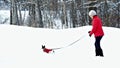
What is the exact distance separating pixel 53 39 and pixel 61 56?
3.91m

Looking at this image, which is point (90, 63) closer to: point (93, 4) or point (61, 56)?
point (61, 56)

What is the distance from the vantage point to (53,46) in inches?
595

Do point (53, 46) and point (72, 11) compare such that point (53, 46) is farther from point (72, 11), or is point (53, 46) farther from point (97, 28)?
point (72, 11)

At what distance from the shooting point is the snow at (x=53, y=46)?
11.4 metres

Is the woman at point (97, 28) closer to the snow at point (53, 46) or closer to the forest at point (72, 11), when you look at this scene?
the snow at point (53, 46)

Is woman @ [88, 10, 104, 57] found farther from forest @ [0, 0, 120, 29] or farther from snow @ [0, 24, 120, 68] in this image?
forest @ [0, 0, 120, 29]

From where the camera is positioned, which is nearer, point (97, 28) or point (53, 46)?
point (97, 28)

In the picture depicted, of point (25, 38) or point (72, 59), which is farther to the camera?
point (25, 38)

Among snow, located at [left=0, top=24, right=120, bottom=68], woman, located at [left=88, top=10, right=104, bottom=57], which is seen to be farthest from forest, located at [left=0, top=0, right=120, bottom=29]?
woman, located at [left=88, top=10, right=104, bottom=57]

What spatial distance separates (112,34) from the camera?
690 inches

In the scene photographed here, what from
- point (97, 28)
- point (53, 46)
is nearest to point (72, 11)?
point (53, 46)

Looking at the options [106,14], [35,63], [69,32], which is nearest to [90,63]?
[35,63]

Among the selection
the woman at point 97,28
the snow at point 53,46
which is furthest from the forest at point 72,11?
the woman at point 97,28

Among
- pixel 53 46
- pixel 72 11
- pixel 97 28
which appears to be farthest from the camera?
pixel 72 11
